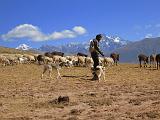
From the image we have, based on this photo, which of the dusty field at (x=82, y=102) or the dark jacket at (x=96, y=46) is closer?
the dusty field at (x=82, y=102)

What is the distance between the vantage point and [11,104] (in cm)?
1869

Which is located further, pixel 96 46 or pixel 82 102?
pixel 96 46

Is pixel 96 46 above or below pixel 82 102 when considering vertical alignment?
above

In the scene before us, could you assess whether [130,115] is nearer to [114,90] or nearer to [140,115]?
[140,115]

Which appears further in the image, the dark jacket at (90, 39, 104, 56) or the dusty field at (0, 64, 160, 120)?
the dark jacket at (90, 39, 104, 56)

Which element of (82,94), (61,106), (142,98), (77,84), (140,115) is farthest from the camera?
(77,84)

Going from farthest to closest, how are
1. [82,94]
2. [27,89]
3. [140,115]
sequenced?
[27,89], [82,94], [140,115]

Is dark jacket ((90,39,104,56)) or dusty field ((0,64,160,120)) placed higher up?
dark jacket ((90,39,104,56))

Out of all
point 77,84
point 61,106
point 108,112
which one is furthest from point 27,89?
point 108,112

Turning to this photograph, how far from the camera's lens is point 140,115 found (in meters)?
15.6

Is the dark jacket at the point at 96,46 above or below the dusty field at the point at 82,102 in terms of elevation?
above

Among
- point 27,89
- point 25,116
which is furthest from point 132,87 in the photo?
point 25,116

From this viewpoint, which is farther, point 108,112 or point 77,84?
point 77,84

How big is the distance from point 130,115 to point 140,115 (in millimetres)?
378
